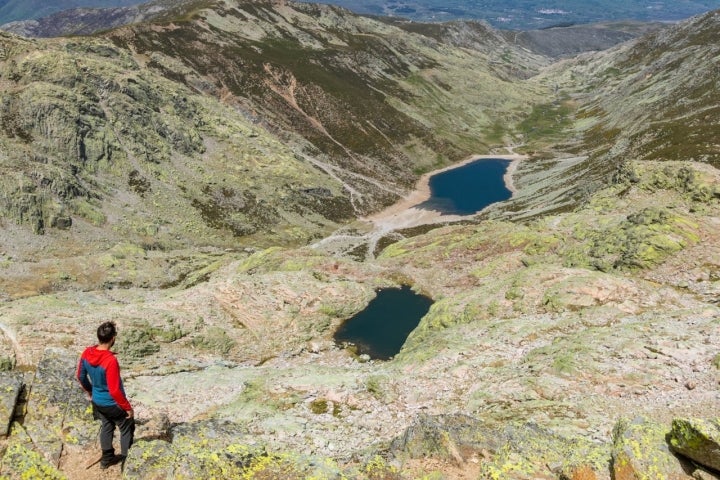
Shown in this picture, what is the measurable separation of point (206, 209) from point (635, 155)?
13193cm

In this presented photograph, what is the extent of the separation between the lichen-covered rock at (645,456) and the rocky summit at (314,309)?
7cm

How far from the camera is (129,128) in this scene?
132500 millimetres

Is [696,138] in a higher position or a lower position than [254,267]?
higher

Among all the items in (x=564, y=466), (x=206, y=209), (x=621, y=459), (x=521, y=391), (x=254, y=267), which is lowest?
(x=206, y=209)

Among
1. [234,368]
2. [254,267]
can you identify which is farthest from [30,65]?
[234,368]

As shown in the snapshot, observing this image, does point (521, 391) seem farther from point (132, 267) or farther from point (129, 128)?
point (129, 128)

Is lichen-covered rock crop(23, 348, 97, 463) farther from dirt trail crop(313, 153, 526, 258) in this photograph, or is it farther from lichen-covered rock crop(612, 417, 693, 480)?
dirt trail crop(313, 153, 526, 258)

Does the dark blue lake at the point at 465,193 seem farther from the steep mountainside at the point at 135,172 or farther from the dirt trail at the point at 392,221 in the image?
the steep mountainside at the point at 135,172

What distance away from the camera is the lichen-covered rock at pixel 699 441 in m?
14.3

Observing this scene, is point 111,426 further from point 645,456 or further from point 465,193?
point 465,193

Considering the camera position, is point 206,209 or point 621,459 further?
point 206,209

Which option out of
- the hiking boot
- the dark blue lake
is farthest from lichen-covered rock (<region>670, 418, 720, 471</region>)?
the dark blue lake

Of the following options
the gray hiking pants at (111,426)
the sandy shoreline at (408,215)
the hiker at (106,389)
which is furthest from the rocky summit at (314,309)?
the sandy shoreline at (408,215)

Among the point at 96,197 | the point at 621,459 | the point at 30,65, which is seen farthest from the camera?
the point at 30,65
